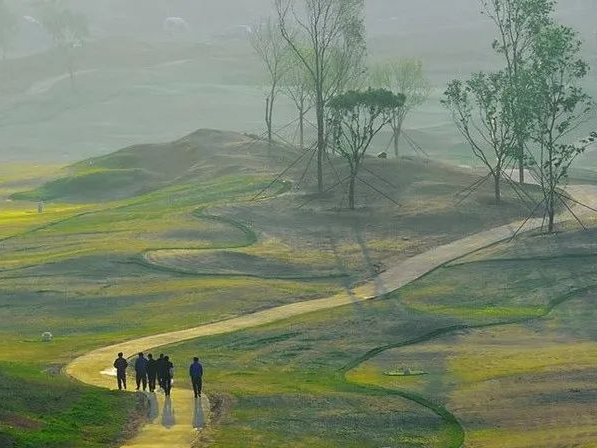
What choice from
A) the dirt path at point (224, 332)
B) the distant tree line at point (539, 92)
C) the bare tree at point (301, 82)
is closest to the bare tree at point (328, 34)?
the bare tree at point (301, 82)

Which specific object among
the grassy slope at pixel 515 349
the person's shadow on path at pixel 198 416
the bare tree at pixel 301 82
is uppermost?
the bare tree at pixel 301 82

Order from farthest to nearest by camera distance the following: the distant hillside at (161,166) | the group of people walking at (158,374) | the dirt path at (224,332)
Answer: the distant hillside at (161,166) < the group of people walking at (158,374) < the dirt path at (224,332)

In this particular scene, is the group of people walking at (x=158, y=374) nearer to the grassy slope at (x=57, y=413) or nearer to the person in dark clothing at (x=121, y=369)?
the person in dark clothing at (x=121, y=369)

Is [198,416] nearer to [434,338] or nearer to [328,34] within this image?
[434,338]

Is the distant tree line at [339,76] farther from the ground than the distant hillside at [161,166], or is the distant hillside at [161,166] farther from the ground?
the distant tree line at [339,76]

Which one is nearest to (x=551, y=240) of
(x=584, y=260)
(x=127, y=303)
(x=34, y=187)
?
(x=584, y=260)

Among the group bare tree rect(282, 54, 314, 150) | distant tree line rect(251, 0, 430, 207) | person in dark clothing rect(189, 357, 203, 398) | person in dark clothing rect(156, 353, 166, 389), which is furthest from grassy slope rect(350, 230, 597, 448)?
bare tree rect(282, 54, 314, 150)
